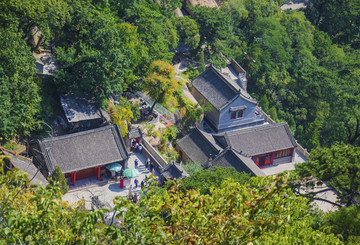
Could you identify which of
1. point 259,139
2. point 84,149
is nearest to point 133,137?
point 84,149

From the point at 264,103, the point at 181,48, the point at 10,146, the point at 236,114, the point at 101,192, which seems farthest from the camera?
Answer: the point at 264,103

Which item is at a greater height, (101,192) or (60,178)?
(60,178)

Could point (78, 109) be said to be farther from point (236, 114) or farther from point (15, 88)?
point (236, 114)

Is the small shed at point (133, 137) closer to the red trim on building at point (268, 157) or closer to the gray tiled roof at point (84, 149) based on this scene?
the gray tiled roof at point (84, 149)

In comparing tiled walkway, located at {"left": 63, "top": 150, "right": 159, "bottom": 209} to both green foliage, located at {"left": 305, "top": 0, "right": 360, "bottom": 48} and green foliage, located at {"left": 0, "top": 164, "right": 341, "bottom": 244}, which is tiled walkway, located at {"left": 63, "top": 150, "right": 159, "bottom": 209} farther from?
green foliage, located at {"left": 305, "top": 0, "right": 360, "bottom": 48}

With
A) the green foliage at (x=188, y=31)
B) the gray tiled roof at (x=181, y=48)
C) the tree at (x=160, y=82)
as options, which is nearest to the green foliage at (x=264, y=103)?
the green foliage at (x=188, y=31)

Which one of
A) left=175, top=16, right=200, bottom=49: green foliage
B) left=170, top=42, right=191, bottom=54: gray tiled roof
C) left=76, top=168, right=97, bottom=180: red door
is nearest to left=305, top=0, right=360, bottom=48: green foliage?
left=175, top=16, right=200, bottom=49: green foliage
